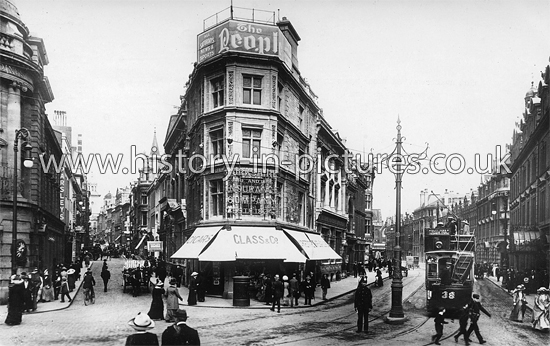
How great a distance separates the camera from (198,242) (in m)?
28.6

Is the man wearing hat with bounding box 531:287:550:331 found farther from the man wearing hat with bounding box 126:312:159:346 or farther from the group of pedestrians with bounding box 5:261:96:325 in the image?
the group of pedestrians with bounding box 5:261:96:325

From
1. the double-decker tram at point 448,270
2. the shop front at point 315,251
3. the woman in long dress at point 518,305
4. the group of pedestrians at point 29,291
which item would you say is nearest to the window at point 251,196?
the shop front at point 315,251

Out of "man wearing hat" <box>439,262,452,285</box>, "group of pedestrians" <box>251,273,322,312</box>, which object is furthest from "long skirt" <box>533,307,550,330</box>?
"group of pedestrians" <box>251,273,322,312</box>

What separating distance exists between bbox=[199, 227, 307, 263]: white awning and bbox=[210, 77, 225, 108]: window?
7.24m

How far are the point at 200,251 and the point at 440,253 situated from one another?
458 inches

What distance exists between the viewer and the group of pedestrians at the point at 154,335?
744cm

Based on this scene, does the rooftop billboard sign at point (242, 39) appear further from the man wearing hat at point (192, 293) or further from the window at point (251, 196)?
the man wearing hat at point (192, 293)

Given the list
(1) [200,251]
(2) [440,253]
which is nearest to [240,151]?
(1) [200,251]

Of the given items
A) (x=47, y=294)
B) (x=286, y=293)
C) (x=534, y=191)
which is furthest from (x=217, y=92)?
(x=534, y=191)

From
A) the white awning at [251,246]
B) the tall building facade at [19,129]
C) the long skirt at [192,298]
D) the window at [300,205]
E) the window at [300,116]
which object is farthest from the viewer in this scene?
the window at [300,116]

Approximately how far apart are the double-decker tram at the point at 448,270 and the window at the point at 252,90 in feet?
39.1

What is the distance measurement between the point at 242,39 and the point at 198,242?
11203mm

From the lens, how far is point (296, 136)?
3556 cm

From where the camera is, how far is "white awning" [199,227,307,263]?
26828 millimetres
